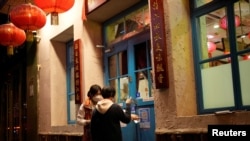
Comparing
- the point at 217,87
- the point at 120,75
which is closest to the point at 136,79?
the point at 120,75

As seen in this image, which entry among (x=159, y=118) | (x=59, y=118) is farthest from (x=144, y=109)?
(x=59, y=118)

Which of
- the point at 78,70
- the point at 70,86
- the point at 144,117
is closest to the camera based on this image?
the point at 144,117

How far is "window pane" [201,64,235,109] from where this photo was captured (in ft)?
16.6

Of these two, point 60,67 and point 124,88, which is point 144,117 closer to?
point 124,88

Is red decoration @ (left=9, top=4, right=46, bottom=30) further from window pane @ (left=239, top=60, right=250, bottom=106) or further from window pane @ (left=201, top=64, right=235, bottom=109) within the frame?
window pane @ (left=239, top=60, right=250, bottom=106)

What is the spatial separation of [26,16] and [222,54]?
14.3ft

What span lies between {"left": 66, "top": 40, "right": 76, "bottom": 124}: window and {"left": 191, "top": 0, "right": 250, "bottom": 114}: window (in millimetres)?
4765

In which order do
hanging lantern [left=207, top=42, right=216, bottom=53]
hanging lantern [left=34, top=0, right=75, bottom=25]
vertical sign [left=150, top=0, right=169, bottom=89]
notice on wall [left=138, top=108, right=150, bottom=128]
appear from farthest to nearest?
hanging lantern [left=34, top=0, right=75, bottom=25] < notice on wall [left=138, top=108, right=150, bottom=128] < vertical sign [left=150, top=0, right=169, bottom=89] < hanging lantern [left=207, top=42, right=216, bottom=53]

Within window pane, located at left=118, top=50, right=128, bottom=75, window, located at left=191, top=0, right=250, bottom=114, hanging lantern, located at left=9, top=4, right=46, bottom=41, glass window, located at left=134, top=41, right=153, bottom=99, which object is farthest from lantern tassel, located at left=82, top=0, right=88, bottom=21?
window, located at left=191, top=0, right=250, bottom=114

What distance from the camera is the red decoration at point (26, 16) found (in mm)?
7504

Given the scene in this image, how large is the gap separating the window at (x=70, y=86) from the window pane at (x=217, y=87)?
4843 millimetres

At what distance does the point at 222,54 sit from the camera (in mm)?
5191

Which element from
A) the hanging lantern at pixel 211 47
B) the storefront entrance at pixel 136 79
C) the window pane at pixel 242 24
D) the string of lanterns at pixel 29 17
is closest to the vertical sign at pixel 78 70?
the storefront entrance at pixel 136 79

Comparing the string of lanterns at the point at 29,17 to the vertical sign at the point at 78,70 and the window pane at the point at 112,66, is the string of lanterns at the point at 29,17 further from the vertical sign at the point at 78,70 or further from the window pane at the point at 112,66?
the window pane at the point at 112,66
